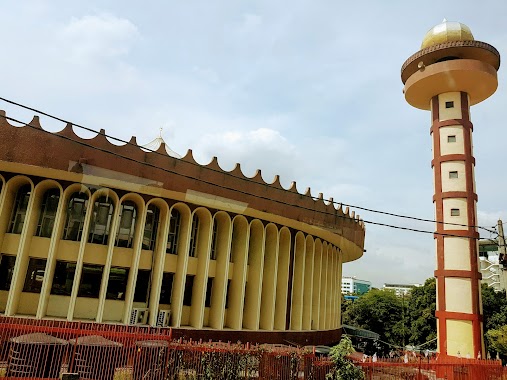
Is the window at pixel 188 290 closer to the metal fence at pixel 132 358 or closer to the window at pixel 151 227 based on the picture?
the window at pixel 151 227

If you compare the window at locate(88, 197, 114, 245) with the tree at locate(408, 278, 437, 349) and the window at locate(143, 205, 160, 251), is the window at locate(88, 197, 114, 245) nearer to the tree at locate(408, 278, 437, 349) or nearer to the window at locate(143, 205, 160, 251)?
the window at locate(143, 205, 160, 251)

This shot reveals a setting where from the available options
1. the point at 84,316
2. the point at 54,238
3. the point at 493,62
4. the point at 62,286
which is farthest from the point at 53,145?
the point at 493,62

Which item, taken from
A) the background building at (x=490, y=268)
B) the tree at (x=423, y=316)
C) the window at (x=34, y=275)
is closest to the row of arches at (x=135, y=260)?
the window at (x=34, y=275)

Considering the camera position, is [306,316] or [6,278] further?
[306,316]

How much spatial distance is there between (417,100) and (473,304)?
13.6 meters

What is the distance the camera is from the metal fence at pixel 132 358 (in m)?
11.0

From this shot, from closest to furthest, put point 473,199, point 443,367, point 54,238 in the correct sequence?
point 443,367, point 54,238, point 473,199

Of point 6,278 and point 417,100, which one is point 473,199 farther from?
point 6,278

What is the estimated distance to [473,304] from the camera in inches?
869

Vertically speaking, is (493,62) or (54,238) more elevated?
(493,62)

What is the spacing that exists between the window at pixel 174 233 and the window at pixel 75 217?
12.3 ft

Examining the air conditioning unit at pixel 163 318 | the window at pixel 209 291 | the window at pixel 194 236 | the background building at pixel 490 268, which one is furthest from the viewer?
the background building at pixel 490 268

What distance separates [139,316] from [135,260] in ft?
7.70

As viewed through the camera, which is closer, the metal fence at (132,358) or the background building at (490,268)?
the metal fence at (132,358)
